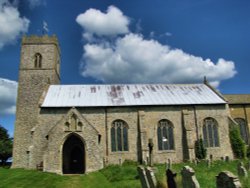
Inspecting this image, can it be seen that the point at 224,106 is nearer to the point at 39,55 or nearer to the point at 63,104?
the point at 63,104

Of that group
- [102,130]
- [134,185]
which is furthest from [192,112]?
[134,185]

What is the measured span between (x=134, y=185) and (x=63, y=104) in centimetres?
1611

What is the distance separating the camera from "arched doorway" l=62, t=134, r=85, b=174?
1102 inches

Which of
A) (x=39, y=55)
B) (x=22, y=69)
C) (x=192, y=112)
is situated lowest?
(x=192, y=112)

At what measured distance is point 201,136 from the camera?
2986 centimetres

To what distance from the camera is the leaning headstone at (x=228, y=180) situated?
293 inches

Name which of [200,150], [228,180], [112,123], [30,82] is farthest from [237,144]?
[30,82]

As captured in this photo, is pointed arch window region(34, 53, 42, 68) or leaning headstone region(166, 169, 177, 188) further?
pointed arch window region(34, 53, 42, 68)

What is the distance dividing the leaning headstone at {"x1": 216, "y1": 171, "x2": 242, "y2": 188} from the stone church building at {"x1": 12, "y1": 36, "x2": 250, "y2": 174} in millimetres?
17831

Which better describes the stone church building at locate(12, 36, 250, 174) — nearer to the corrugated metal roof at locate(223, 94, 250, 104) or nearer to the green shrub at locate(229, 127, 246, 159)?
the green shrub at locate(229, 127, 246, 159)

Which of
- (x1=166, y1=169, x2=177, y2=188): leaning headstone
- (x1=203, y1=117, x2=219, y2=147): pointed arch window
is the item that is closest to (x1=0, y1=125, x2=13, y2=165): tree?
(x1=203, y1=117, x2=219, y2=147): pointed arch window

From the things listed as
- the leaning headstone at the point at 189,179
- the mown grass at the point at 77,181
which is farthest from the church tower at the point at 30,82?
the leaning headstone at the point at 189,179

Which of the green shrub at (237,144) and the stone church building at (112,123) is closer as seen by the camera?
the stone church building at (112,123)

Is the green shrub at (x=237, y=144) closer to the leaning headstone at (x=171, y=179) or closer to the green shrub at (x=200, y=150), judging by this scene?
the green shrub at (x=200, y=150)
